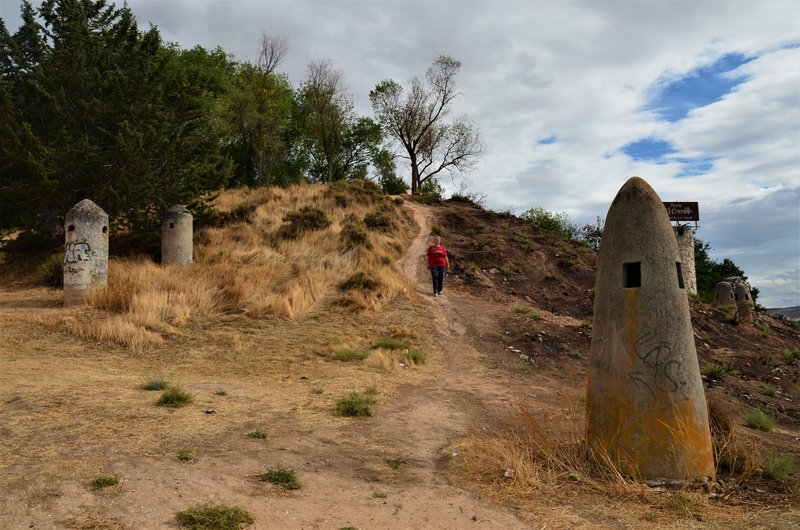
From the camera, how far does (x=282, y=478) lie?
4867 millimetres

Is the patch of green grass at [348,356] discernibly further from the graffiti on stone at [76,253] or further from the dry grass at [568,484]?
the graffiti on stone at [76,253]

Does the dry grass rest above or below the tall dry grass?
below

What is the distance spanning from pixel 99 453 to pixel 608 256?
5260 millimetres

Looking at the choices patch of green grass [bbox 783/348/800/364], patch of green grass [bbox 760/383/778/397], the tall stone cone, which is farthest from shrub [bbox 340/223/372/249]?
the tall stone cone

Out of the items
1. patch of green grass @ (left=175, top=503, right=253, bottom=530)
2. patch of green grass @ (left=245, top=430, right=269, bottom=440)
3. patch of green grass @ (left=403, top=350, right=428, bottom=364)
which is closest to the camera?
patch of green grass @ (left=175, top=503, right=253, bottom=530)

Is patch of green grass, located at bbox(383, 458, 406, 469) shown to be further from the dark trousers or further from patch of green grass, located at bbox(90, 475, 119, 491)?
the dark trousers

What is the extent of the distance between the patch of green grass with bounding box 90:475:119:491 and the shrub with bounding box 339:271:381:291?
444 inches

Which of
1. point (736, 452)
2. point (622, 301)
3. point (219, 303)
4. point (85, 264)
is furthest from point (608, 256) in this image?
point (85, 264)

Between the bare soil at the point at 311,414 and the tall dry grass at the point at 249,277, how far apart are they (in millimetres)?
538

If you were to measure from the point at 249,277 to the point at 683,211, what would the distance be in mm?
29071

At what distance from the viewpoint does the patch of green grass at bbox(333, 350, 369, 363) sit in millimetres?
10945

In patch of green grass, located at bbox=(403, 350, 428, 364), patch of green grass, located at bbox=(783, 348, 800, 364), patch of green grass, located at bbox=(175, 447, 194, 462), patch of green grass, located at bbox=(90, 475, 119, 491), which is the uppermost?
patch of green grass, located at bbox=(403, 350, 428, 364)

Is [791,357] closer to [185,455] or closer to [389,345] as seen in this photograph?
[389,345]

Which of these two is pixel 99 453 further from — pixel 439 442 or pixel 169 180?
pixel 169 180
